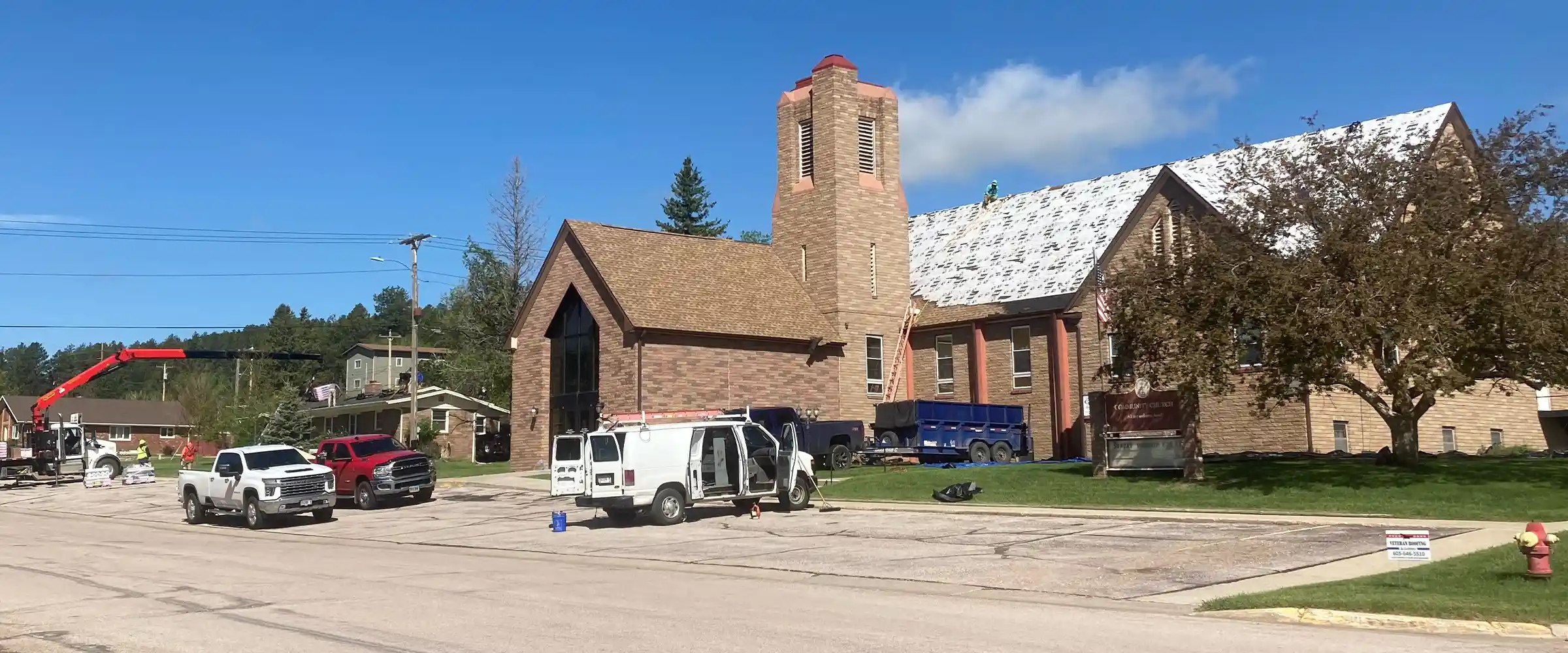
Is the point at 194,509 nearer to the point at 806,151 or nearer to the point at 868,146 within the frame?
the point at 806,151

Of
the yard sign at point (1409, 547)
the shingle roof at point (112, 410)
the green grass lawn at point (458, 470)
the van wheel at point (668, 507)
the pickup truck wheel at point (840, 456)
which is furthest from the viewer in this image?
the shingle roof at point (112, 410)

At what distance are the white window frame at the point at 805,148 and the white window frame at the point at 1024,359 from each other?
30.4ft

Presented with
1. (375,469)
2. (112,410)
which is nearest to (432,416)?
(375,469)

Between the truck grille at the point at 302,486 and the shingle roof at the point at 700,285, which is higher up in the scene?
the shingle roof at the point at 700,285

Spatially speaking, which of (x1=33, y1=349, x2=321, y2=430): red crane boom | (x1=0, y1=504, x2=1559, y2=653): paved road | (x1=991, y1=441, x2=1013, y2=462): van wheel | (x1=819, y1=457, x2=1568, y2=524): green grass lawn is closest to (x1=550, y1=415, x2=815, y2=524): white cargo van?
(x1=819, y1=457, x2=1568, y2=524): green grass lawn

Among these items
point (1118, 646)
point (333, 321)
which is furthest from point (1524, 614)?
point (333, 321)

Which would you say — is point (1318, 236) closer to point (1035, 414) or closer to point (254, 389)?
point (1035, 414)

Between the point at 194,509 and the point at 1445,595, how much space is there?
26.1m

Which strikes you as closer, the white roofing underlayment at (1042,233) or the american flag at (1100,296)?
the american flag at (1100,296)

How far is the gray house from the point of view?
4173 inches

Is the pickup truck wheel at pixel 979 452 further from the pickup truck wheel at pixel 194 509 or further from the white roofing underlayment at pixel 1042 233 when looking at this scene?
the pickup truck wheel at pixel 194 509

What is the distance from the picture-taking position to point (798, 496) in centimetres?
2511

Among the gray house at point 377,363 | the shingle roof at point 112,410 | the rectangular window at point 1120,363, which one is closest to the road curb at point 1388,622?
the rectangular window at point 1120,363

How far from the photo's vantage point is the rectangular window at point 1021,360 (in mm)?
40250
